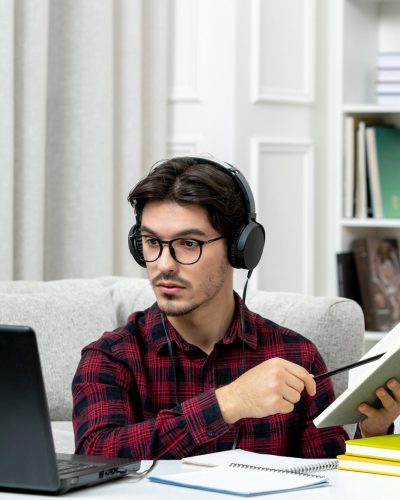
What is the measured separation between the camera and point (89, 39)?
2967 mm

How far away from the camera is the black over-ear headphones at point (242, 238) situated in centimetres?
176

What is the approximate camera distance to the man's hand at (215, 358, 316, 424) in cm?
144

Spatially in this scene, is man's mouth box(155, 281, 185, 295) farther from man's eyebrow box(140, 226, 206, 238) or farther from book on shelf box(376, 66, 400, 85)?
book on shelf box(376, 66, 400, 85)

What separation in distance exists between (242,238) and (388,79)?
181cm

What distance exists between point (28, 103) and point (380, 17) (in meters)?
1.45

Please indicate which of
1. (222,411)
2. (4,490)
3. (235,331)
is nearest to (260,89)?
(235,331)

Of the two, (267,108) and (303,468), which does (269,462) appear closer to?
(303,468)

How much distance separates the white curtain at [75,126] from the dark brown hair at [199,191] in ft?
3.25

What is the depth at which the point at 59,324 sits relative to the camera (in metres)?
2.25

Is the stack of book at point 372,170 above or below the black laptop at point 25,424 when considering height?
above

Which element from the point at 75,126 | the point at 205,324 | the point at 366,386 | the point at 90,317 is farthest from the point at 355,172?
the point at 366,386

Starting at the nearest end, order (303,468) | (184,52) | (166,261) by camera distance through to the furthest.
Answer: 1. (303,468)
2. (166,261)
3. (184,52)

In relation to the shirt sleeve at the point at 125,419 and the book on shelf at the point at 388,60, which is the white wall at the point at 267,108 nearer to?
the book on shelf at the point at 388,60

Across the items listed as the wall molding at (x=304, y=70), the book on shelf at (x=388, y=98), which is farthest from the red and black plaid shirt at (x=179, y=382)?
the book on shelf at (x=388, y=98)
